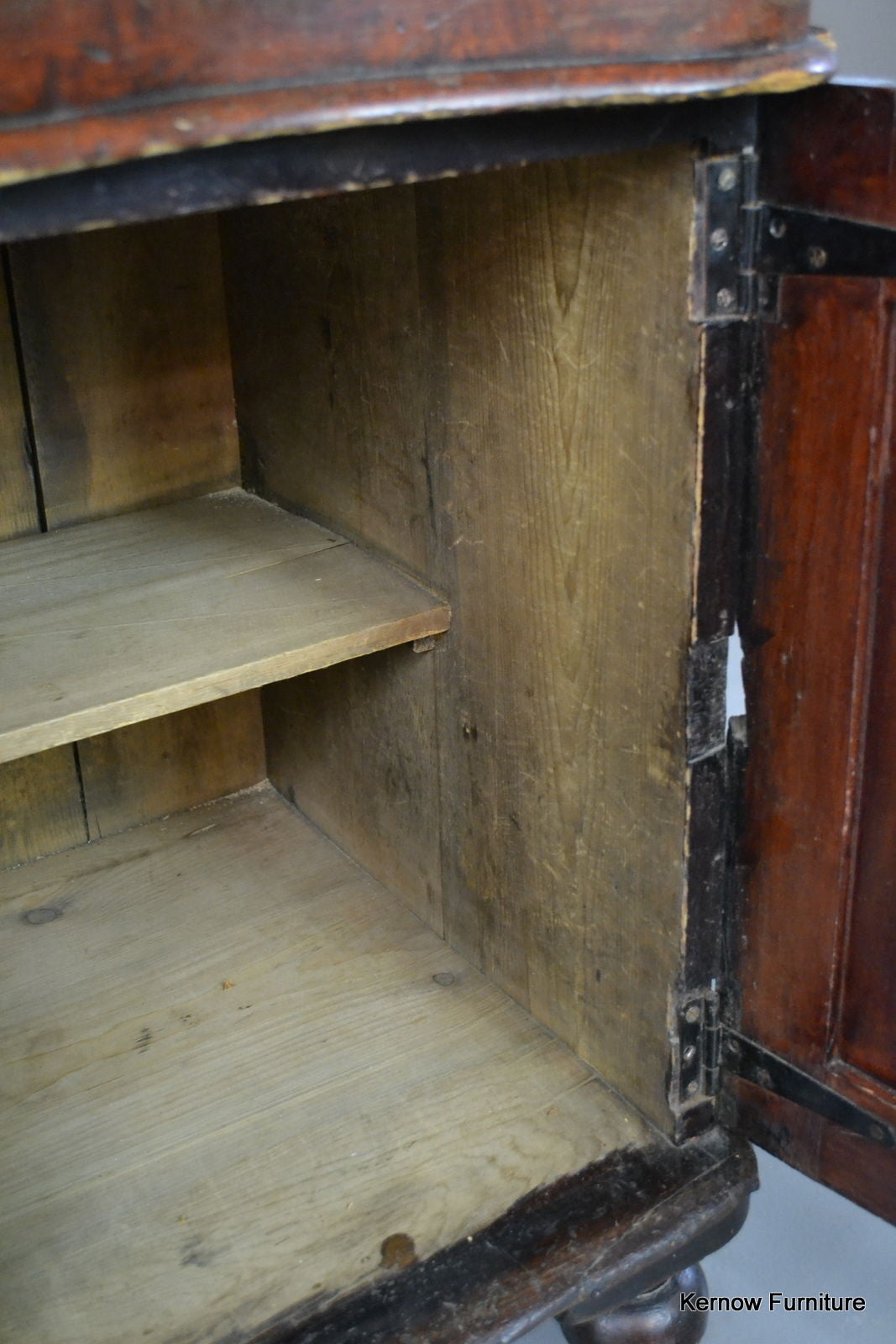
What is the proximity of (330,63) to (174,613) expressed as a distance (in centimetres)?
56

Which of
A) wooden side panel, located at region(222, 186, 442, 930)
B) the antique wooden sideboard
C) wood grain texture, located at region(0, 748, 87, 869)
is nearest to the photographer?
the antique wooden sideboard

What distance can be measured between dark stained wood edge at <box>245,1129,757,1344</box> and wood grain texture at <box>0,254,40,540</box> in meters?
0.70

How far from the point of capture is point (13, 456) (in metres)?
1.26

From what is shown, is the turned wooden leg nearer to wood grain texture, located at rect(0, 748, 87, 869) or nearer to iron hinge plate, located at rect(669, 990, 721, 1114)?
iron hinge plate, located at rect(669, 990, 721, 1114)

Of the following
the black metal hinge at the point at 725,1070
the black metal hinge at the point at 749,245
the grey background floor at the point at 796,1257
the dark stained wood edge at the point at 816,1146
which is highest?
the black metal hinge at the point at 749,245

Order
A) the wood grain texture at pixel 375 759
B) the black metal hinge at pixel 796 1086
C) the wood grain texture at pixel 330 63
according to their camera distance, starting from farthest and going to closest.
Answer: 1. the wood grain texture at pixel 375 759
2. the black metal hinge at pixel 796 1086
3. the wood grain texture at pixel 330 63

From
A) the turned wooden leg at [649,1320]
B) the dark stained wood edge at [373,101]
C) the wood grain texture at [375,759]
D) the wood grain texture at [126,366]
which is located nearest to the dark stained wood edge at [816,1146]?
the turned wooden leg at [649,1320]

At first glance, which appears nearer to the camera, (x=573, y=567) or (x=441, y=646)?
(x=573, y=567)

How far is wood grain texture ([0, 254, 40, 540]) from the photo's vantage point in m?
1.23

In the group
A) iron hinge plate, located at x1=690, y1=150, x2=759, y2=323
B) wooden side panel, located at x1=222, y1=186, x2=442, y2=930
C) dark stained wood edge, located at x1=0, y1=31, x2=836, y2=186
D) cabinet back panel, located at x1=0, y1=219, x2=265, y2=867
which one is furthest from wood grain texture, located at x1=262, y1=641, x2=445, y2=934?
dark stained wood edge, located at x1=0, y1=31, x2=836, y2=186

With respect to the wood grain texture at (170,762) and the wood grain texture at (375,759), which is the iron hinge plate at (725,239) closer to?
the wood grain texture at (375,759)

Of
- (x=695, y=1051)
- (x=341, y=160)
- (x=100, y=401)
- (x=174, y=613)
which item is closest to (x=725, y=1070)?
(x=695, y=1051)

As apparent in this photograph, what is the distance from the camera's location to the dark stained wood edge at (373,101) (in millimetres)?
533

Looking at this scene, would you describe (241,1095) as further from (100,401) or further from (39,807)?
(100,401)
